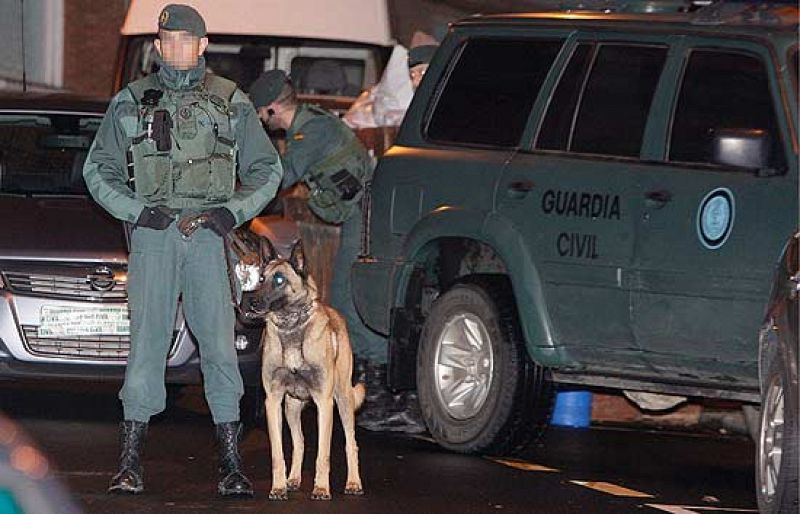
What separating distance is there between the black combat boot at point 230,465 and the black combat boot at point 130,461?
310 millimetres

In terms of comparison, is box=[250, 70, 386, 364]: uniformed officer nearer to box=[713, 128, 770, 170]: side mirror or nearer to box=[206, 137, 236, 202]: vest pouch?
box=[206, 137, 236, 202]: vest pouch

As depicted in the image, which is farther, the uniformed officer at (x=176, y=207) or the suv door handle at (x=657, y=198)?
the suv door handle at (x=657, y=198)

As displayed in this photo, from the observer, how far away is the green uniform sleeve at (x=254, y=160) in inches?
309

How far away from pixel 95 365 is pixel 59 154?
179 centimetres

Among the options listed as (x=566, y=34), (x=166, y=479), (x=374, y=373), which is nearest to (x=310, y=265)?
(x=374, y=373)

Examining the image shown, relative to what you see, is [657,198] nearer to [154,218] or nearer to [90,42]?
[154,218]

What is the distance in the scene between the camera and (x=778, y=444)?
711 centimetres

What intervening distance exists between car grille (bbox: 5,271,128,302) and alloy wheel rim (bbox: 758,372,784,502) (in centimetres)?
363

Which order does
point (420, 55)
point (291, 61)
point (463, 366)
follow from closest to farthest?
point (463, 366) → point (420, 55) → point (291, 61)

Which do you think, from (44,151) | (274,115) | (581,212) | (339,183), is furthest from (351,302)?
(581,212)

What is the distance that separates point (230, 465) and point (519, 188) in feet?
7.22

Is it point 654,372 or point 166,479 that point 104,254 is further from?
point 654,372

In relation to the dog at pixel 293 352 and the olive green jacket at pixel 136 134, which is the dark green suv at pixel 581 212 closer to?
the dog at pixel 293 352

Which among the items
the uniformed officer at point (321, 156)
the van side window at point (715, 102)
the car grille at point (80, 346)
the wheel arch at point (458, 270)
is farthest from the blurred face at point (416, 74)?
the van side window at point (715, 102)
